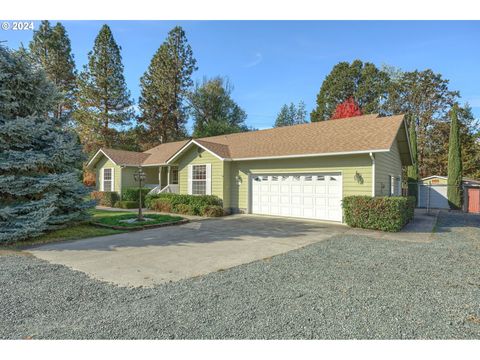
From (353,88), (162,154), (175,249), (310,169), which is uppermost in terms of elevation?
(353,88)

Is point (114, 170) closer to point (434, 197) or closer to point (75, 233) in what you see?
point (75, 233)

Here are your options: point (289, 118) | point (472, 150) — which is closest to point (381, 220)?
point (472, 150)

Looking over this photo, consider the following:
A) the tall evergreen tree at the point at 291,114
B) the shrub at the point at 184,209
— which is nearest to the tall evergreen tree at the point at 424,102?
the tall evergreen tree at the point at 291,114

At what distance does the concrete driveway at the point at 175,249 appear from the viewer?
502cm

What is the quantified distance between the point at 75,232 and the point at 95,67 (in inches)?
1023

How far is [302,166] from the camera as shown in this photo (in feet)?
39.6

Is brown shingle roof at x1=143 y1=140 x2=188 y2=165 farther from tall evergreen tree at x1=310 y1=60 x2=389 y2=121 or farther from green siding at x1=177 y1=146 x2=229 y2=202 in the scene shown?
tall evergreen tree at x1=310 y1=60 x2=389 y2=121

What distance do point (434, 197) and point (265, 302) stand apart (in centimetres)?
2170

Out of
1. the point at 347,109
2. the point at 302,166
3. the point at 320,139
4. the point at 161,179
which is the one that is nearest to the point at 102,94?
the point at 161,179

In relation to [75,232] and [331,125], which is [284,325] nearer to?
[75,232]

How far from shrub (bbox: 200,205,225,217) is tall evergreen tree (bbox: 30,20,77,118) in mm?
22902

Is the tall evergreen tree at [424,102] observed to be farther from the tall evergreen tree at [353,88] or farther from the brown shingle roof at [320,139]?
the brown shingle roof at [320,139]

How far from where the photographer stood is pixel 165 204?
49.3ft

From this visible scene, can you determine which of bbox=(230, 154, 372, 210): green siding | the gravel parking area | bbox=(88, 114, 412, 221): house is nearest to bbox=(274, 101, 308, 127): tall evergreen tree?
bbox=(88, 114, 412, 221): house
